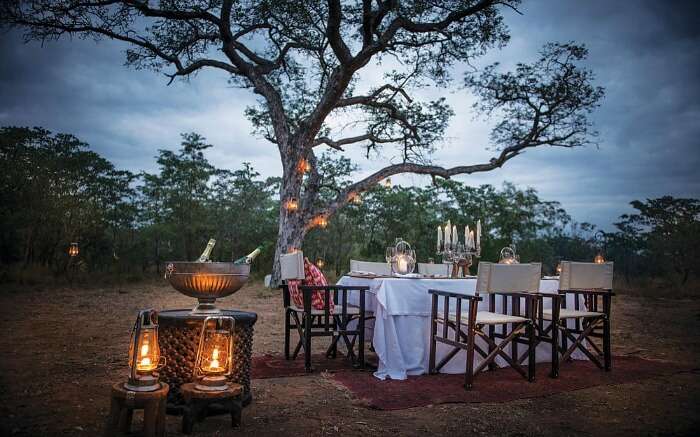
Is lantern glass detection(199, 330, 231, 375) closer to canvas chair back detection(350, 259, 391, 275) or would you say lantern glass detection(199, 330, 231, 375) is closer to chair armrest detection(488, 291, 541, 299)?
chair armrest detection(488, 291, 541, 299)

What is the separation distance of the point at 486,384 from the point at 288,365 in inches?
64.1

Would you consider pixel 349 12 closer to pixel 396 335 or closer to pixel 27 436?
pixel 396 335

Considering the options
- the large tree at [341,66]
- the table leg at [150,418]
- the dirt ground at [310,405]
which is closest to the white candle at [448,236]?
the dirt ground at [310,405]

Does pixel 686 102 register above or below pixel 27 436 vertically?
above

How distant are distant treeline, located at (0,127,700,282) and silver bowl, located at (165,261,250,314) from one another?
9.92 m

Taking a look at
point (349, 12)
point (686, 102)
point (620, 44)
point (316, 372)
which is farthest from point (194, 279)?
point (686, 102)

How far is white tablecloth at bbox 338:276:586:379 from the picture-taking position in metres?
3.58

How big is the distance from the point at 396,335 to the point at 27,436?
7.91ft

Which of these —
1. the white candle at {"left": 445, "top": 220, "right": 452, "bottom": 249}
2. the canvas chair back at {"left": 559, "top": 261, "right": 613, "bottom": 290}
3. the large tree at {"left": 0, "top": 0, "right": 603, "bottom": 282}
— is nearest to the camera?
the canvas chair back at {"left": 559, "top": 261, "right": 613, "bottom": 290}

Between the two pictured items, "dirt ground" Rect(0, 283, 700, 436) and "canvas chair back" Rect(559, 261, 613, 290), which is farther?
"canvas chair back" Rect(559, 261, 613, 290)

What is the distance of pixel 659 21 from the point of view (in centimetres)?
866

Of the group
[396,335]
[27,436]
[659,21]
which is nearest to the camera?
[27,436]

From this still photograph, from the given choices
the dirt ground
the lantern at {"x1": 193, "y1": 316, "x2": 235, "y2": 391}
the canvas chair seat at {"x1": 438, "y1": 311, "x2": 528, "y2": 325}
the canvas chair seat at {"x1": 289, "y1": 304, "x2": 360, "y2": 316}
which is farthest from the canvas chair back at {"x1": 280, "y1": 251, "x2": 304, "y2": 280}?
the lantern at {"x1": 193, "y1": 316, "x2": 235, "y2": 391}

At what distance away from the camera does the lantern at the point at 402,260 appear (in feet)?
13.0
